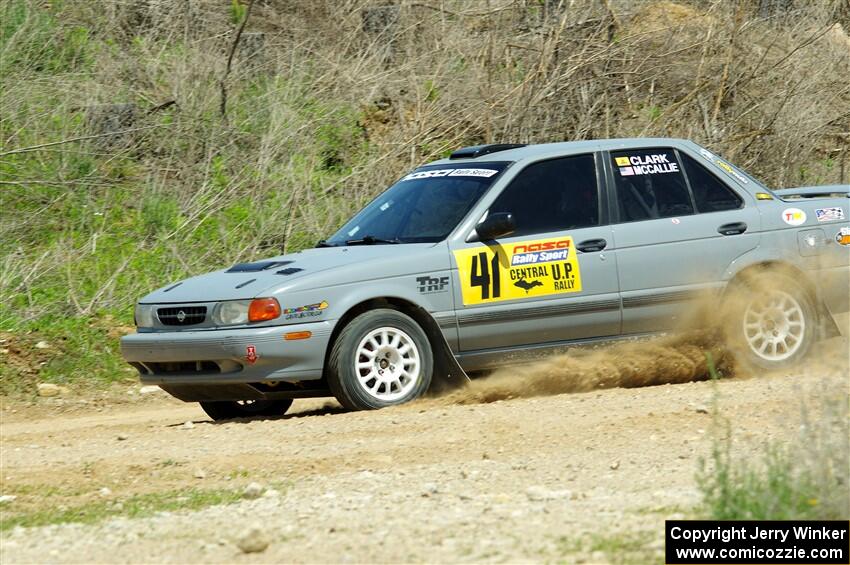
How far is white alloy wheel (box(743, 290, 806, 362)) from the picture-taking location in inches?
359

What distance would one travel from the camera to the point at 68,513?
577 cm

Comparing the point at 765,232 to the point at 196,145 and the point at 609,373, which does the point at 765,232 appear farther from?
the point at 196,145

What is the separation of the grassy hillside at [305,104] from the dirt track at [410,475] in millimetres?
4812

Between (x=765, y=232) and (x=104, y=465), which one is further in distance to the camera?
(x=765, y=232)

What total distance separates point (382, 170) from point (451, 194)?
238 inches

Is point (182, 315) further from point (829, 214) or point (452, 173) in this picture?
point (829, 214)

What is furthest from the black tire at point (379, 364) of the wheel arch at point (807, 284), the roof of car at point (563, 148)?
the wheel arch at point (807, 284)

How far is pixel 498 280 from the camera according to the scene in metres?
8.45

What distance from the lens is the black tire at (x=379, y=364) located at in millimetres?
8023

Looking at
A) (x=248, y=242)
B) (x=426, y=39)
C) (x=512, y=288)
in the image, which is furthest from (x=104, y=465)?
(x=426, y=39)

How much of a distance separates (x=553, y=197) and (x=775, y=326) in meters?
1.92

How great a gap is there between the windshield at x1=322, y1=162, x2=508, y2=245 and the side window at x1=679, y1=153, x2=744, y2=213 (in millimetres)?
1435

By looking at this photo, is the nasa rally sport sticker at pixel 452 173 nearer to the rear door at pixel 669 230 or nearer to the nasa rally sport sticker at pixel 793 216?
the rear door at pixel 669 230

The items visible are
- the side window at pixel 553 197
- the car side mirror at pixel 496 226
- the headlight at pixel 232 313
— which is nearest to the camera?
the headlight at pixel 232 313
